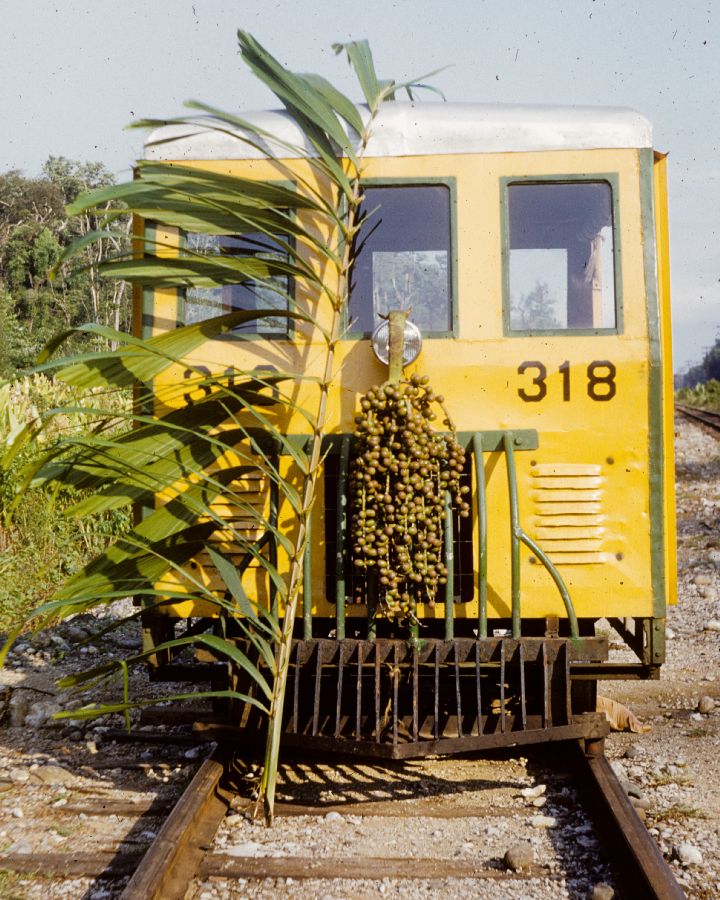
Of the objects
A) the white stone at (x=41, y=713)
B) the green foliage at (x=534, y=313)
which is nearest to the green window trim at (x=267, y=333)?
the green foliage at (x=534, y=313)

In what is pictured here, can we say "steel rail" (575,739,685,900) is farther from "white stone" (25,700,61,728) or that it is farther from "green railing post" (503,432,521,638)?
"white stone" (25,700,61,728)

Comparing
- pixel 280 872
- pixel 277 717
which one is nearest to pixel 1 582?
pixel 277 717

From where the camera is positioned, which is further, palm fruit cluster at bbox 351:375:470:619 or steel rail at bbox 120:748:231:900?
palm fruit cluster at bbox 351:375:470:619

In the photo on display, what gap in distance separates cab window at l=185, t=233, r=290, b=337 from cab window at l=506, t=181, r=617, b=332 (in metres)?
1.12

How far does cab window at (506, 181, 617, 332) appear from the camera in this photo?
4738 millimetres

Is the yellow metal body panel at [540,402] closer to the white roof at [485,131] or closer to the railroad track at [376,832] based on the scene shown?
the white roof at [485,131]

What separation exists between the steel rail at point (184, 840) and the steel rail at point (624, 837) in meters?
1.52

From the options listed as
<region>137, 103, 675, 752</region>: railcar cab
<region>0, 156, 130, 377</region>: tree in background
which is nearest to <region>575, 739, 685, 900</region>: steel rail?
<region>137, 103, 675, 752</region>: railcar cab

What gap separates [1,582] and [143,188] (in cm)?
542

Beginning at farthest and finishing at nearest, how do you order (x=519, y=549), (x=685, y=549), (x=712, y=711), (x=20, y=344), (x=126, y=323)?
1. (x=126, y=323)
2. (x=20, y=344)
3. (x=685, y=549)
4. (x=712, y=711)
5. (x=519, y=549)

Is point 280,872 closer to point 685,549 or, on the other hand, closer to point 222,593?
point 222,593

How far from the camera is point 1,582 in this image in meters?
8.49

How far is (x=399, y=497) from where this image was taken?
419 cm

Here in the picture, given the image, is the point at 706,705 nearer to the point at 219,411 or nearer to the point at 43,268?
the point at 219,411
